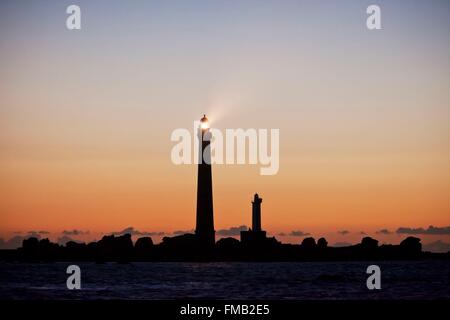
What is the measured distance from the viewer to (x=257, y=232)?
15450 cm

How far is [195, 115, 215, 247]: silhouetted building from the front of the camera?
136 m

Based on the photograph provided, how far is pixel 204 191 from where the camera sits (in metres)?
135

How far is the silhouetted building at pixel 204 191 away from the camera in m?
136
